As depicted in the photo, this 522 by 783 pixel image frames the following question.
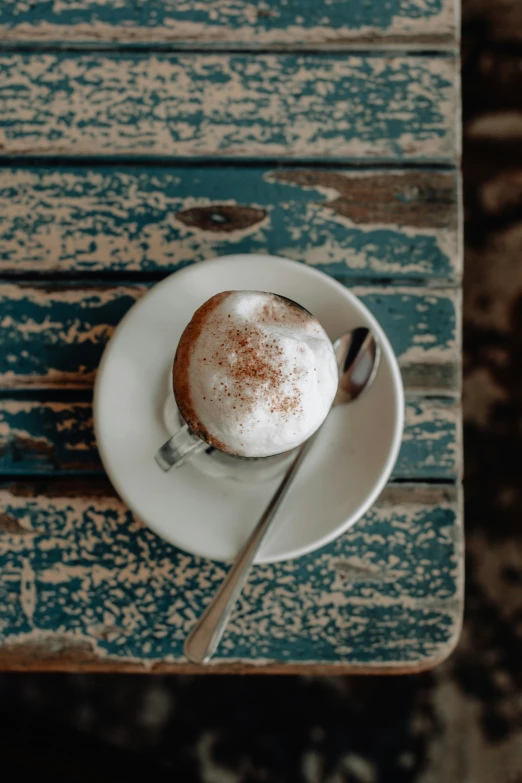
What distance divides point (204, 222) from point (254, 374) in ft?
0.95

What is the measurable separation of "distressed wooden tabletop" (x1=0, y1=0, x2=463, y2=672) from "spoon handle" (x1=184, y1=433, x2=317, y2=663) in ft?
0.27

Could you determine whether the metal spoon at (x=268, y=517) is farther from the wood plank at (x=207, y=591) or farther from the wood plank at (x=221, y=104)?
the wood plank at (x=221, y=104)

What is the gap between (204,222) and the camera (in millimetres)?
704

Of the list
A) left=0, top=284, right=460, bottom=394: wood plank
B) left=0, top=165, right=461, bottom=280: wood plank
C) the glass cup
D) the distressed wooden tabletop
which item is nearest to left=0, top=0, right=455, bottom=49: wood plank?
the distressed wooden tabletop

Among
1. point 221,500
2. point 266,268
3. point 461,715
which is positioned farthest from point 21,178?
point 461,715

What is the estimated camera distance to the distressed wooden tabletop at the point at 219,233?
701mm

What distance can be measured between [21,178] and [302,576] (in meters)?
0.54

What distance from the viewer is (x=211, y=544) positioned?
2.00ft

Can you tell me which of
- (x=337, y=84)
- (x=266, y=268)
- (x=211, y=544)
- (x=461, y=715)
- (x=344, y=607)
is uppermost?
(x=337, y=84)

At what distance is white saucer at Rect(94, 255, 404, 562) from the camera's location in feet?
2.01

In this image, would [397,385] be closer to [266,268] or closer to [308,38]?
[266,268]

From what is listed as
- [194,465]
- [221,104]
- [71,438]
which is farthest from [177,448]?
[221,104]

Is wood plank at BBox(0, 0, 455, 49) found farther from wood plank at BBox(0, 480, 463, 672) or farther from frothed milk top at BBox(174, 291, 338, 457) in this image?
wood plank at BBox(0, 480, 463, 672)

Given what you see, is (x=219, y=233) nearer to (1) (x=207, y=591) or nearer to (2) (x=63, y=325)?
(2) (x=63, y=325)
